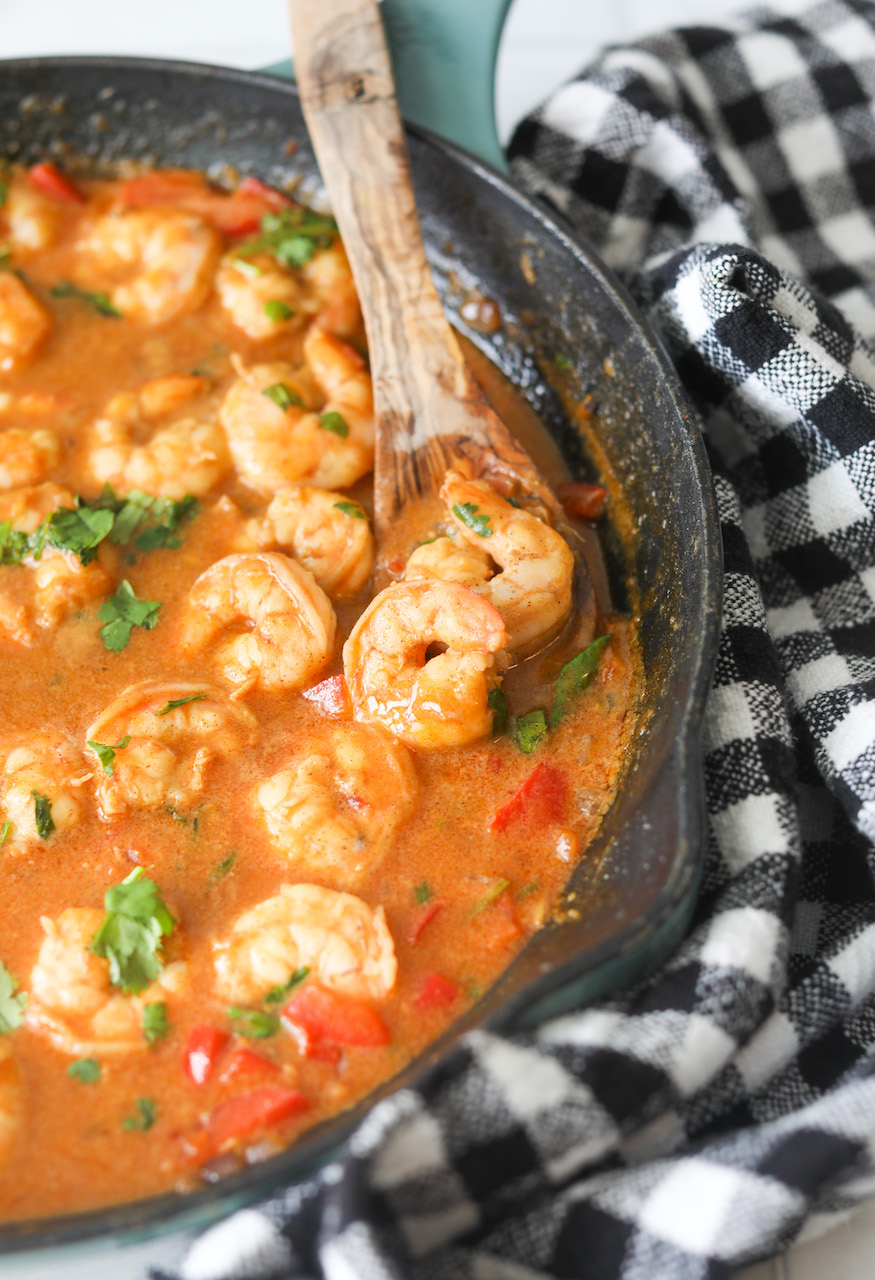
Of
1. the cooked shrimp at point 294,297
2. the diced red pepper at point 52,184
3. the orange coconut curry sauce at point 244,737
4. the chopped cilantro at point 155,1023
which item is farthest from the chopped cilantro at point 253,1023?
the diced red pepper at point 52,184

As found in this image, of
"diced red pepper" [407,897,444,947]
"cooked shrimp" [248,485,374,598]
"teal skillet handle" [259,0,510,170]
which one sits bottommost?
"diced red pepper" [407,897,444,947]

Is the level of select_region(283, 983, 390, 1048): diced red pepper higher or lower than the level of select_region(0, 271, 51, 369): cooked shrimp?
lower

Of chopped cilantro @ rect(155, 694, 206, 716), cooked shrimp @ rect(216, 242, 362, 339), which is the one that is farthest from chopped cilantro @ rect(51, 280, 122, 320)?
chopped cilantro @ rect(155, 694, 206, 716)

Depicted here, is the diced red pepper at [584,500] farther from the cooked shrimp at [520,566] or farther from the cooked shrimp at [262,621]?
the cooked shrimp at [262,621]

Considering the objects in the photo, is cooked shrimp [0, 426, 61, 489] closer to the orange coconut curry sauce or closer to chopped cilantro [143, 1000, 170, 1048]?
the orange coconut curry sauce

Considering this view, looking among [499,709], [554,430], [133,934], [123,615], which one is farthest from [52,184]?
[133,934]

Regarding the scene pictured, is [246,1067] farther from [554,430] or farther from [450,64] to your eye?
[450,64]

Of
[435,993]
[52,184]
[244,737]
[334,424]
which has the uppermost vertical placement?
[52,184]

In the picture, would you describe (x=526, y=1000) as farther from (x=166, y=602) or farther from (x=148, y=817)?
(x=166, y=602)
